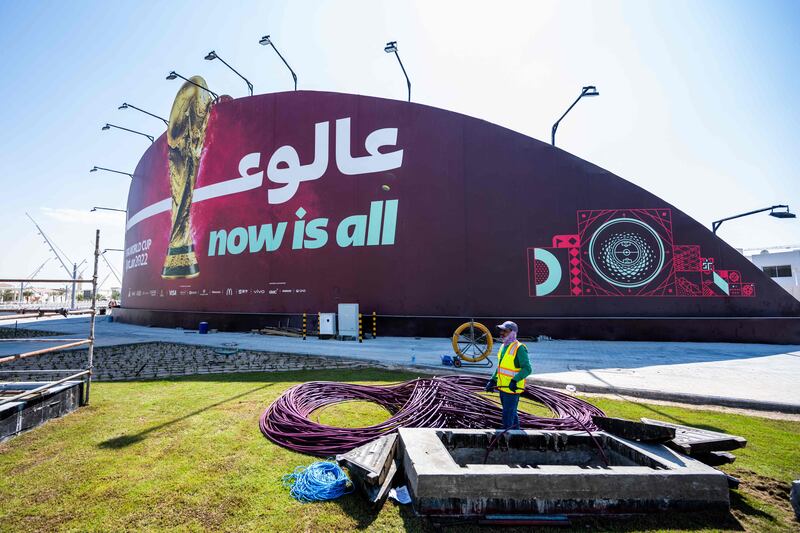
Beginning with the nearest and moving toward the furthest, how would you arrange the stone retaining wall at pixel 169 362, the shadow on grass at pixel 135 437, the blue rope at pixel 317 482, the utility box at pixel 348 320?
the blue rope at pixel 317 482
the shadow on grass at pixel 135 437
the stone retaining wall at pixel 169 362
the utility box at pixel 348 320

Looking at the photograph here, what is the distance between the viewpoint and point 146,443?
17.8ft

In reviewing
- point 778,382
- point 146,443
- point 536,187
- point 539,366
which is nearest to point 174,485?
point 146,443

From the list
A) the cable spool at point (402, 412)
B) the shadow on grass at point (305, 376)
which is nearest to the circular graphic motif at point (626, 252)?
the cable spool at point (402, 412)

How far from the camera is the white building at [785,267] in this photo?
32.8 meters

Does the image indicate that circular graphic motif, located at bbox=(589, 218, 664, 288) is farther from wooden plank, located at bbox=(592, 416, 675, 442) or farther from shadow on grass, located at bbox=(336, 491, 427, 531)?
shadow on grass, located at bbox=(336, 491, 427, 531)

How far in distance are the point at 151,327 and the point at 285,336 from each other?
1456cm

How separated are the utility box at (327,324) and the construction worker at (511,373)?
14478 millimetres

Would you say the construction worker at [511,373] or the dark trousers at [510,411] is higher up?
the construction worker at [511,373]

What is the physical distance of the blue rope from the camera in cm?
407

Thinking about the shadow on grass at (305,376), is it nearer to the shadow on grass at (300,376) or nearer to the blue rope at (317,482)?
the shadow on grass at (300,376)

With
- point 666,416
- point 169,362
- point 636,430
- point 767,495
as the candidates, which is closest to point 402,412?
point 636,430

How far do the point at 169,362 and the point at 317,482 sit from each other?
35.1ft

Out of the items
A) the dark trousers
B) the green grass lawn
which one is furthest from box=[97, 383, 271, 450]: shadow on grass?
the dark trousers

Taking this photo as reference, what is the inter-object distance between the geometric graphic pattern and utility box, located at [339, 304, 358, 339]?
911 cm
